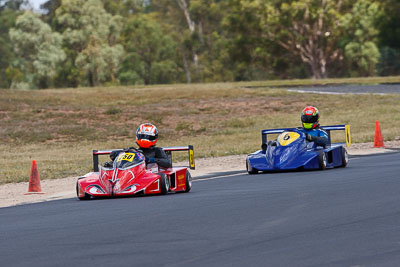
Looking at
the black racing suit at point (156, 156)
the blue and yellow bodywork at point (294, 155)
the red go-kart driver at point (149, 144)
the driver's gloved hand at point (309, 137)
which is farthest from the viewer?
the driver's gloved hand at point (309, 137)

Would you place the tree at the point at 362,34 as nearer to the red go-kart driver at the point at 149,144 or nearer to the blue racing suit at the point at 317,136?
the blue racing suit at the point at 317,136

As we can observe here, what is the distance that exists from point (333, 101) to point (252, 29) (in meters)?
45.9

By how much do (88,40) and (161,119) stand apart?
46842 mm

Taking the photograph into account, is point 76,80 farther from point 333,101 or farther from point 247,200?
point 247,200

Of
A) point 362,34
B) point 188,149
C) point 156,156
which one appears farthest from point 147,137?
point 362,34

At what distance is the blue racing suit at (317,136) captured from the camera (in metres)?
18.8

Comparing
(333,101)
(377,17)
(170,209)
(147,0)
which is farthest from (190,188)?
(147,0)

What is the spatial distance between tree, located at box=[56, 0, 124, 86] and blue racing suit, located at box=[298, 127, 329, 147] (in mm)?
66451

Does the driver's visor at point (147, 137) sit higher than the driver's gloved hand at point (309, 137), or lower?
higher

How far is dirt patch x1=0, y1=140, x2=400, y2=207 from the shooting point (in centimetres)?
1728

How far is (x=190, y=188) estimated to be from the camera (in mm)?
16094

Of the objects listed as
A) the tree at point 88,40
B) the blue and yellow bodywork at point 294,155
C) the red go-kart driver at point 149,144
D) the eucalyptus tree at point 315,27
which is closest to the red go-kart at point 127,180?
the red go-kart driver at point 149,144

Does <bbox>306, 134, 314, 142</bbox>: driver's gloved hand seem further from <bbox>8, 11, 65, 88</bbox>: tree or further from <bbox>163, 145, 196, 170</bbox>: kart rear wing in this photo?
<bbox>8, 11, 65, 88</bbox>: tree

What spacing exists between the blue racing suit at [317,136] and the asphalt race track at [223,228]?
10.4 ft
